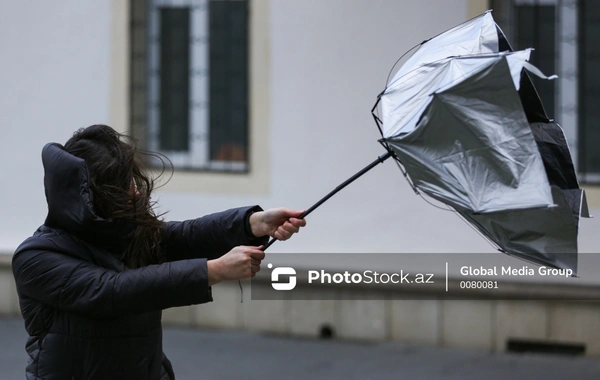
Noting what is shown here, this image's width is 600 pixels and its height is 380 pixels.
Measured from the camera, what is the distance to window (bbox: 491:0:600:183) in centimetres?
677

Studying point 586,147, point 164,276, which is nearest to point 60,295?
point 164,276

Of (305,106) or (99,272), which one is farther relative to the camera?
(305,106)

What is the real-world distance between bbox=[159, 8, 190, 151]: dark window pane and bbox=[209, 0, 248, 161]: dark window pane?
0.83ft

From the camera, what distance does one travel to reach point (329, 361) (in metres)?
6.79

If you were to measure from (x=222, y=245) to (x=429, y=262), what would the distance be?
3968mm

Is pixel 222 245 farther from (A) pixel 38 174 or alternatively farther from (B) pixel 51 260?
(A) pixel 38 174

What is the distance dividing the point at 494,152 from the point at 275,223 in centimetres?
80

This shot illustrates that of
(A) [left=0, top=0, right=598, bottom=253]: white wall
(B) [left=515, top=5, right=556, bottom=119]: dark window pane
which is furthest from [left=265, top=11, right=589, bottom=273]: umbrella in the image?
(B) [left=515, top=5, right=556, bottom=119]: dark window pane

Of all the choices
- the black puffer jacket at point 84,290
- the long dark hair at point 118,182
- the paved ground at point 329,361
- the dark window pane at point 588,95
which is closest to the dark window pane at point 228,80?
the paved ground at point 329,361

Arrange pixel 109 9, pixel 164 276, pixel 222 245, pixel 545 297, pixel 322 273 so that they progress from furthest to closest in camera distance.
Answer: pixel 109 9 → pixel 322 273 → pixel 545 297 → pixel 222 245 → pixel 164 276

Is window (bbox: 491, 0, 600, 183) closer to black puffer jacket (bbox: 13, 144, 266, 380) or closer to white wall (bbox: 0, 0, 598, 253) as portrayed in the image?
white wall (bbox: 0, 0, 598, 253)

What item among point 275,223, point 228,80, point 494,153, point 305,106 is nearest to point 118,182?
point 275,223

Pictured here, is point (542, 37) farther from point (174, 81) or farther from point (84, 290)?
point (84, 290)

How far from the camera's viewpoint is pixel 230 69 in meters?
7.66
